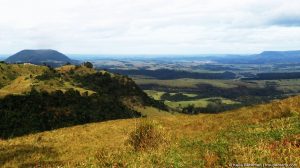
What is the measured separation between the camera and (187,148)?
1891 cm

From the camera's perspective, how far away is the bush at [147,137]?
2042 centimetres

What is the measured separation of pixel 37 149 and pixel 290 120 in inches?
621

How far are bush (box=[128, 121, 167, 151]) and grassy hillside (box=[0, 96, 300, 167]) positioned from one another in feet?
0.17

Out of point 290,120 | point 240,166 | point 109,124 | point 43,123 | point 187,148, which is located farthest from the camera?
point 43,123

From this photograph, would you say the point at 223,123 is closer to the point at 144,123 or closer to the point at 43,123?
the point at 144,123

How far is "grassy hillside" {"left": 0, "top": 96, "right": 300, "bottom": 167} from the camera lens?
603 inches

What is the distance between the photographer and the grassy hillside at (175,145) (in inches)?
603

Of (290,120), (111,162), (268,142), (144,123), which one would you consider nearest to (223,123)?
(290,120)

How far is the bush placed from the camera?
20422 mm

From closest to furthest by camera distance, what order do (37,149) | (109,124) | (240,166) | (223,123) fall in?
(240,166), (37,149), (223,123), (109,124)

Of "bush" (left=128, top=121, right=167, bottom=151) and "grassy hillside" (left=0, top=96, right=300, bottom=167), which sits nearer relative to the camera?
"grassy hillside" (left=0, top=96, right=300, bottom=167)

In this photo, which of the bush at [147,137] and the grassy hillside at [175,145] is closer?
the grassy hillside at [175,145]

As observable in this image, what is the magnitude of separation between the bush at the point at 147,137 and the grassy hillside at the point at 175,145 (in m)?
0.05

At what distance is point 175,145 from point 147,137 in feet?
5.65
